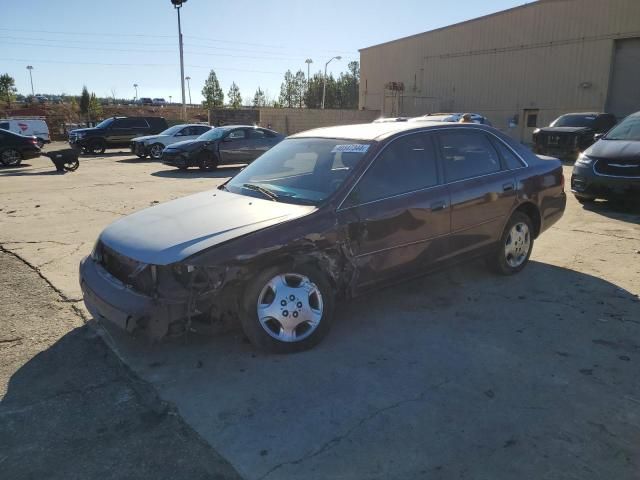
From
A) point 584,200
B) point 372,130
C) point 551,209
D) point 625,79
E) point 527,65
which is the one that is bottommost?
point 584,200

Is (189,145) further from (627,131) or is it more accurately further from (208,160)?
(627,131)

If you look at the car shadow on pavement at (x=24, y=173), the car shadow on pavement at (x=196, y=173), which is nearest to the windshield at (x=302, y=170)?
the car shadow on pavement at (x=196, y=173)

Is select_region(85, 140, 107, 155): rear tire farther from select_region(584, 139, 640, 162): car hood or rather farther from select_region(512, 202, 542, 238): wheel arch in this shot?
select_region(512, 202, 542, 238): wheel arch

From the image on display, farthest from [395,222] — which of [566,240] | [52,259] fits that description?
[52,259]

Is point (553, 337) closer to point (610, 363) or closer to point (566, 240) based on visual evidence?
point (610, 363)

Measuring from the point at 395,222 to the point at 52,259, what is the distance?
14.0ft

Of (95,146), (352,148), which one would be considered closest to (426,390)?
(352,148)

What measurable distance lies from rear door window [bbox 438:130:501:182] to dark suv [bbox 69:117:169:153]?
22.4m

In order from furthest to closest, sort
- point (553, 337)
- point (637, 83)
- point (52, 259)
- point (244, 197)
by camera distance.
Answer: point (637, 83) → point (52, 259) → point (244, 197) → point (553, 337)

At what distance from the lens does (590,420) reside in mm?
2740

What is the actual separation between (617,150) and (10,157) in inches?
733

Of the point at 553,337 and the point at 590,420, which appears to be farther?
the point at 553,337

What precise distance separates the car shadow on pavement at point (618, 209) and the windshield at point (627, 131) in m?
1.17

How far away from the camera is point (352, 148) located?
4.12m
